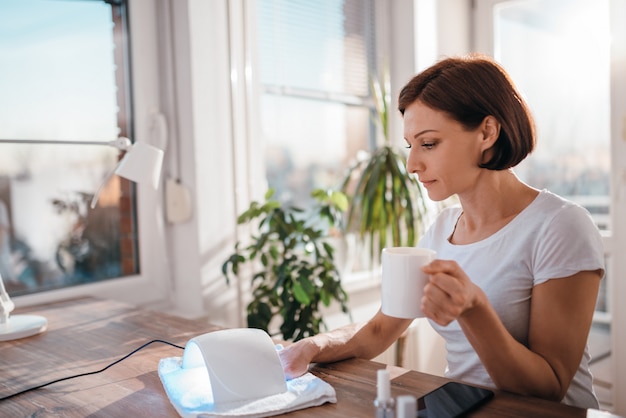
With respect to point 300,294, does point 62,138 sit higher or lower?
higher

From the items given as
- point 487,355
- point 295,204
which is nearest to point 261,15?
point 295,204

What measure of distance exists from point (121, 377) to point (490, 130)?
91 cm

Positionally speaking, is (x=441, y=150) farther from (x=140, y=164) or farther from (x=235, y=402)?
(x=140, y=164)

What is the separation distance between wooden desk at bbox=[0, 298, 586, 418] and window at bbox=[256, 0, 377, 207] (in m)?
1.15

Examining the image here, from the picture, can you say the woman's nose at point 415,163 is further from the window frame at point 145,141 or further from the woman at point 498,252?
the window frame at point 145,141

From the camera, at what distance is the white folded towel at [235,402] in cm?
93

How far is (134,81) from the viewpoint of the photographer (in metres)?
2.16

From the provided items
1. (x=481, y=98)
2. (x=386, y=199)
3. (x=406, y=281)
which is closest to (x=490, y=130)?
(x=481, y=98)

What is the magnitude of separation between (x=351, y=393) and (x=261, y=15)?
1.88 m

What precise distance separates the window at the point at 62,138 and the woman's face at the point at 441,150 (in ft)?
4.14

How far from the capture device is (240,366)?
98 centimetres

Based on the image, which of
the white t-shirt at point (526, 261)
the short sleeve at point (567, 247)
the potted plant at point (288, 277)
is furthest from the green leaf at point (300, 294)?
the short sleeve at point (567, 247)

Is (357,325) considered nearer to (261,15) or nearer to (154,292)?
(154,292)

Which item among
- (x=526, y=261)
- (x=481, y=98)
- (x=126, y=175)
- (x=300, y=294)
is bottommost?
(x=300, y=294)
